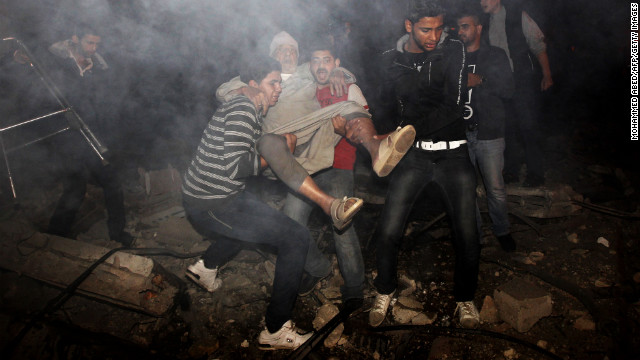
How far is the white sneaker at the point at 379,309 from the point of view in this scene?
2.85 m

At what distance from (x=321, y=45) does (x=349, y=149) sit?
3.32 ft

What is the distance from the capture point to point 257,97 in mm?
2770

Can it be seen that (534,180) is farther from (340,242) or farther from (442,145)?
(340,242)

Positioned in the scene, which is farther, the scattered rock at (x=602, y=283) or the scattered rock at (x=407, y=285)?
the scattered rock at (x=407, y=285)

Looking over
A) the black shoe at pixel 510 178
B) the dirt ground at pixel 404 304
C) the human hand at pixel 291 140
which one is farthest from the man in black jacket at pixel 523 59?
the human hand at pixel 291 140

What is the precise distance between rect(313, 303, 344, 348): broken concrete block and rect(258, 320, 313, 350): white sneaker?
0.23 metres

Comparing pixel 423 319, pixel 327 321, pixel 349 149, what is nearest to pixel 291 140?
pixel 349 149

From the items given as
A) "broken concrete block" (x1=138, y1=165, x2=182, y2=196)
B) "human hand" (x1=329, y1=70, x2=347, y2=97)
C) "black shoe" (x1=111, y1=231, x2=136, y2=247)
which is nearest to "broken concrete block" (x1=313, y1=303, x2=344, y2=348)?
"human hand" (x1=329, y1=70, x2=347, y2=97)

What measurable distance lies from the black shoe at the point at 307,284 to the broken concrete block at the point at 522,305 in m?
1.56

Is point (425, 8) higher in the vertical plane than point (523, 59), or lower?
higher

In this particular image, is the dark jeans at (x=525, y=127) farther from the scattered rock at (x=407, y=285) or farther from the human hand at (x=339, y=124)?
the scattered rock at (x=407, y=285)

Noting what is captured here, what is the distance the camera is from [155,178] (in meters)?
4.93

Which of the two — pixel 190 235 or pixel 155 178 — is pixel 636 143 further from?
pixel 155 178

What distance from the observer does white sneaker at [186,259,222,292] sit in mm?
3232
